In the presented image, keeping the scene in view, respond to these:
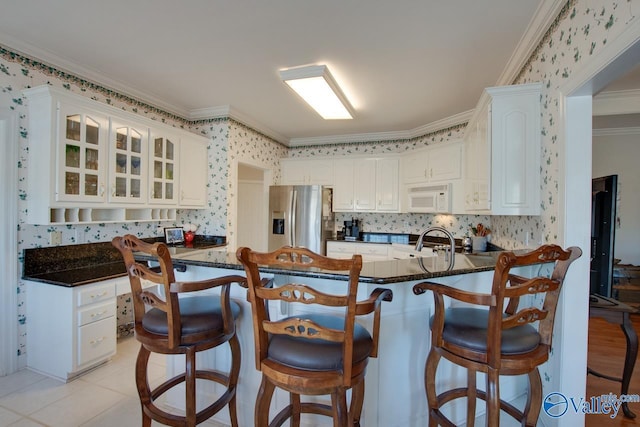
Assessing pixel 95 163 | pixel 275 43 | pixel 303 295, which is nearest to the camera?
pixel 303 295

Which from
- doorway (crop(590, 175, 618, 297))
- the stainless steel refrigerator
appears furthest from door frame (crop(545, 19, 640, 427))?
the stainless steel refrigerator

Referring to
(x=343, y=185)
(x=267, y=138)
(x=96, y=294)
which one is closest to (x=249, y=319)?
(x=96, y=294)

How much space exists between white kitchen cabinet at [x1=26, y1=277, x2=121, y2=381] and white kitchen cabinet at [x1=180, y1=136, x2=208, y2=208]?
1377mm

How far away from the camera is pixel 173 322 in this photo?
1.28m

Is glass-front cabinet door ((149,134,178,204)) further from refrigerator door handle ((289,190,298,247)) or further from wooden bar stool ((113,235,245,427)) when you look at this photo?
wooden bar stool ((113,235,245,427))

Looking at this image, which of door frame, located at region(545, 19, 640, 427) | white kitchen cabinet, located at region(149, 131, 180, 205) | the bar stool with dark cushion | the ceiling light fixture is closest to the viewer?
the bar stool with dark cushion

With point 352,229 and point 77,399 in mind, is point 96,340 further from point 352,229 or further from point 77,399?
point 352,229

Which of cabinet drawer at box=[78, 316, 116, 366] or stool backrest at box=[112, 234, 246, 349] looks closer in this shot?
stool backrest at box=[112, 234, 246, 349]

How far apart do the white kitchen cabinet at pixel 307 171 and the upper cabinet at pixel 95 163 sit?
77.1 inches

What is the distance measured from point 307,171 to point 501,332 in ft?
13.6

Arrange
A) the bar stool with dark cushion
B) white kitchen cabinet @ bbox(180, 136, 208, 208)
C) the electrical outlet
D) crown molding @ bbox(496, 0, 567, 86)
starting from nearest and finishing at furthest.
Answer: the bar stool with dark cushion
crown molding @ bbox(496, 0, 567, 86)
the electrical outlet
white kitchen cabinet @ bbox(180, 136, 208, 208)

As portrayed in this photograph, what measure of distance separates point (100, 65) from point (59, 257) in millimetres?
1763

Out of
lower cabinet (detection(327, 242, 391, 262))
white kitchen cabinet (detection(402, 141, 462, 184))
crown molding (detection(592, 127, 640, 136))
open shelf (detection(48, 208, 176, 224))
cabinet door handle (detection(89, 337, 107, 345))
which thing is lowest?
cabinet door handle (detection(89, 337, 107, 345))

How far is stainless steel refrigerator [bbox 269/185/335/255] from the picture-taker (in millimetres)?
4523
